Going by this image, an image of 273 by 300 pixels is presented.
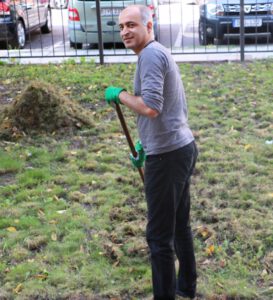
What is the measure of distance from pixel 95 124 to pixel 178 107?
3.95 meters

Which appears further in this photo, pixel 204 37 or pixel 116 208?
pixel 204 37

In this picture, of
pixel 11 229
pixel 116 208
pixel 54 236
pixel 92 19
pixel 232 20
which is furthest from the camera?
pixel 92 19

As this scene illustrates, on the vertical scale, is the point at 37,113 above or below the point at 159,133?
below

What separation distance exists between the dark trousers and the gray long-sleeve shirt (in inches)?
2.4

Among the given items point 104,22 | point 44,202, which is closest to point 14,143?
point 44,202

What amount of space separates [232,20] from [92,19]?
2.59 metres

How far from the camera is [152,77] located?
9.79 feet

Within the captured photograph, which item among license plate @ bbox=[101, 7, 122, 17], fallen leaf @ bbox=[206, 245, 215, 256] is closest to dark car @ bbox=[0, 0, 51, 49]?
license plate @ bbox=[101, 7, 122, 17]

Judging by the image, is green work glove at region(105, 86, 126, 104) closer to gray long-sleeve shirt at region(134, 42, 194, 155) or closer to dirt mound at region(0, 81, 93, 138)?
gray long-sleeve shirt at region(134, 42, 194, 155)

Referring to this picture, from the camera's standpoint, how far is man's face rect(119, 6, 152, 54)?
3078 millimetres

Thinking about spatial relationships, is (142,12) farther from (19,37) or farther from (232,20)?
(19,37)

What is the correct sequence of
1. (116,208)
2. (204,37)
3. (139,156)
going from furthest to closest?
(204,37) < (116,208) < (139,156)

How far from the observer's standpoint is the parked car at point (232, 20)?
36.8 feet

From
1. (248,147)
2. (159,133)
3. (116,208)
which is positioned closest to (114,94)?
(159,133)
